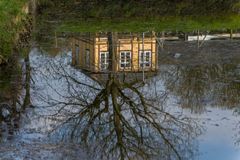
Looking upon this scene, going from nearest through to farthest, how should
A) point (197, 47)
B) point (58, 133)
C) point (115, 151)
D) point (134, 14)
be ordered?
point (115, 151), point (58, 133), point (197, 47), point (134, 14)

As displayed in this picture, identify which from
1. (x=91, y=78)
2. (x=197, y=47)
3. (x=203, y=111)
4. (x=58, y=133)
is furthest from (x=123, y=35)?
(x=58, y=133)

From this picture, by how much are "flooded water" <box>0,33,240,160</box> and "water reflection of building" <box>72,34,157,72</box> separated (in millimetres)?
95

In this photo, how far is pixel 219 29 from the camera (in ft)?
101

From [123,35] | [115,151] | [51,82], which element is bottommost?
[115,151]

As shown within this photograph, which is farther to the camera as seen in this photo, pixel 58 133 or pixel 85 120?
pixel 85 120

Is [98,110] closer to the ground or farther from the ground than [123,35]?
closer to the ground

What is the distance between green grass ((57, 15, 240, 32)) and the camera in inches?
1205

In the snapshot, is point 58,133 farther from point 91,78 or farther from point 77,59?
point 77,59

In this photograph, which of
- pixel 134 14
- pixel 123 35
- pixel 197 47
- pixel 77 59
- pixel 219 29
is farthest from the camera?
pixel 134 14

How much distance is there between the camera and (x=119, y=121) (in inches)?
555

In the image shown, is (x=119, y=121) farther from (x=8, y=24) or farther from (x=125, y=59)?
(x=8, y=24)

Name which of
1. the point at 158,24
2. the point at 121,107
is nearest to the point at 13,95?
the point at 121,107

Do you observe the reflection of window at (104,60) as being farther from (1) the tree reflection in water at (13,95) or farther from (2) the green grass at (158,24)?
(2) the green grass at (158,24)

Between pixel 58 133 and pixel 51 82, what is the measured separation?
5.27 metres
